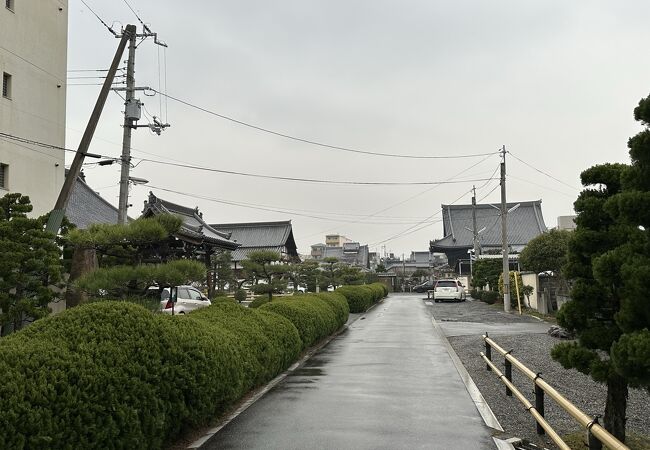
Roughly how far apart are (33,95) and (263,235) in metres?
36.6

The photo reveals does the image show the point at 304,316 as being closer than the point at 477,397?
No

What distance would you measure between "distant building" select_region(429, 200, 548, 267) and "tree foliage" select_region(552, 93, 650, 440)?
160 ft

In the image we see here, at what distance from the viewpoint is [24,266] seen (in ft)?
36.0

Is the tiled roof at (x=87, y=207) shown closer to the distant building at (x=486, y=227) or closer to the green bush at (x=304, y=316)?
the green bush at (x=304, y=316)

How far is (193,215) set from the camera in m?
35.7

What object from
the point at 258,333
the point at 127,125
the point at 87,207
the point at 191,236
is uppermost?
the point at 127,125

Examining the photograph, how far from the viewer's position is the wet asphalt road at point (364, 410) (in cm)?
577

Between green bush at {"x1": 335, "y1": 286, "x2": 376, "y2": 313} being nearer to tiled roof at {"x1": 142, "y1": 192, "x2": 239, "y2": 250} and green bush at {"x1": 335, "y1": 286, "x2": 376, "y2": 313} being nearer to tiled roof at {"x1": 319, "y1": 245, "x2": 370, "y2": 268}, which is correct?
tiled roof at {"x1": 142, "y1": 192, "x2": 239, "y2": 250}

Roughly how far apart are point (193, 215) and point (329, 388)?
93.4 feet

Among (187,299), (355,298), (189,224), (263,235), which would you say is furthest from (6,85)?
(263,235)

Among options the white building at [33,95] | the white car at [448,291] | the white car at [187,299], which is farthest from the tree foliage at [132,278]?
→ the white car at [448,291]

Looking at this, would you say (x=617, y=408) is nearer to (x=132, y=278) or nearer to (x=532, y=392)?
(x=532, y=392)

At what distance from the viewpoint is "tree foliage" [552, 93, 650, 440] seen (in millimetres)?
3689

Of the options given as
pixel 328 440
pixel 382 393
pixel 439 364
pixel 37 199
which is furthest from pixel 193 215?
pixel 328 440
